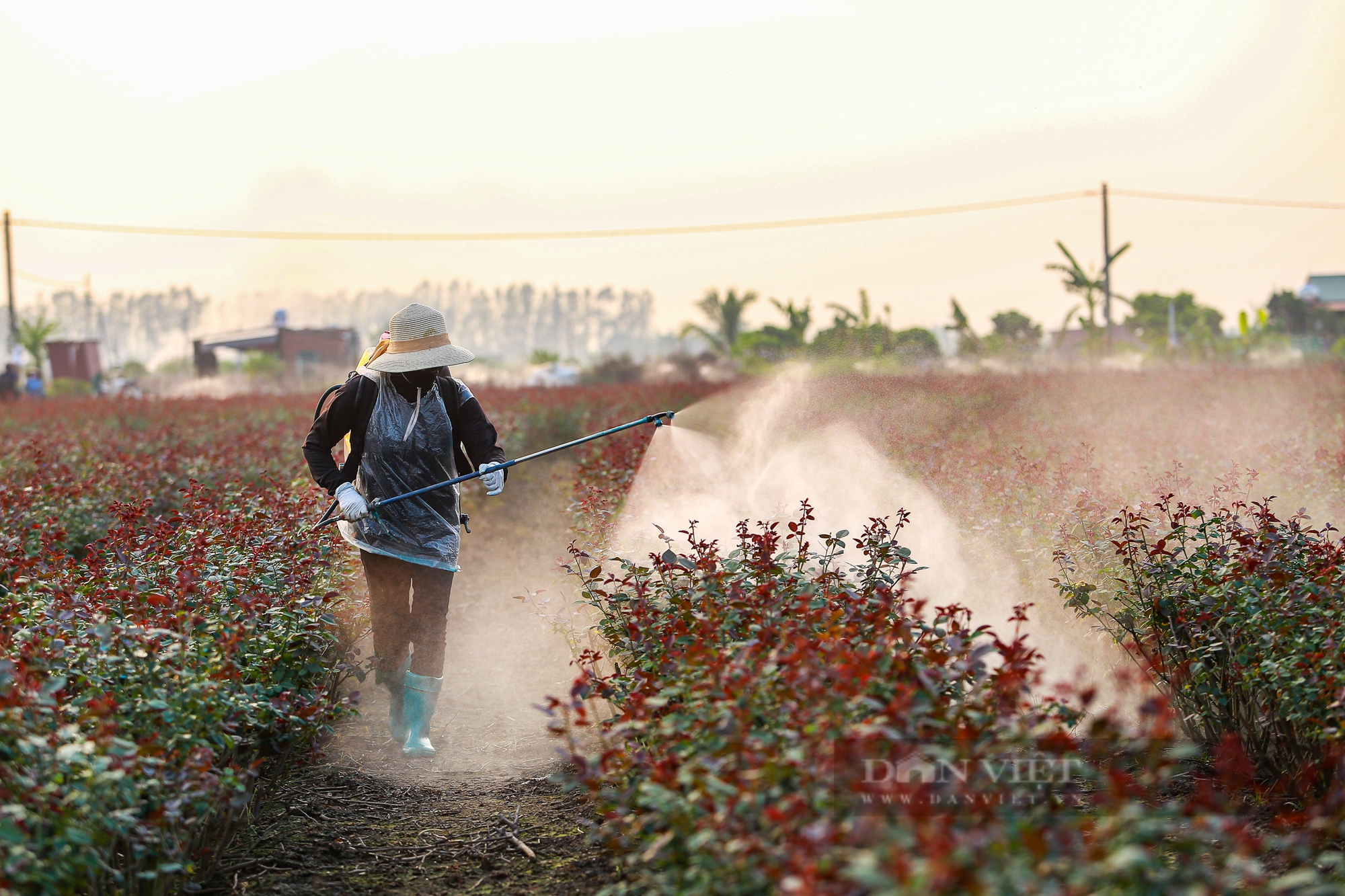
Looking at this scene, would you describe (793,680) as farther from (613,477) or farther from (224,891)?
(613,477)

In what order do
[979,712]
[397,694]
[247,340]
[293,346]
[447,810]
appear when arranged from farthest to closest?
1. [247,340]
2. [293,346]
3. [397,694]
4. [447,810]
5. [979,712]

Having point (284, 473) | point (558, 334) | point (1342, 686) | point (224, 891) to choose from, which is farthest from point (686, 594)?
point (558, 334)

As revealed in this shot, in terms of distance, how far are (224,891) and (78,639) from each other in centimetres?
88

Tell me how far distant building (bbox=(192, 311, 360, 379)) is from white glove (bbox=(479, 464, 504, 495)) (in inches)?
1634

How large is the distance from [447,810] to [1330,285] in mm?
74049

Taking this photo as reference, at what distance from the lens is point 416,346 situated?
4699 mm

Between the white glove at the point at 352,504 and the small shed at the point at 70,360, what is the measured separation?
3965cm

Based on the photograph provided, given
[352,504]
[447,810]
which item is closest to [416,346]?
[352,504]

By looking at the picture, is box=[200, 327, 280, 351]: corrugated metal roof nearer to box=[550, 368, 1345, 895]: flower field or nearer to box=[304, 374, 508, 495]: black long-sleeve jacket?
box=[304, 374, 508, 495]: black long-sleeve jacket

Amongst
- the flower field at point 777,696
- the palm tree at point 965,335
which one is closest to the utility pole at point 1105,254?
the palm tree at point 965,335

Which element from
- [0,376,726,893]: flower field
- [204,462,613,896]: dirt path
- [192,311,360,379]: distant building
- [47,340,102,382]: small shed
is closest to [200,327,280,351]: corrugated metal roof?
[192,311,360,379]: distant building

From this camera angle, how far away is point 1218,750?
3963 millimetres

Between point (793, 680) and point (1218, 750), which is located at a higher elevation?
point (793, 680)

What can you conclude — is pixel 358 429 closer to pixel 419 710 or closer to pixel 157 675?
pixel 419 710
